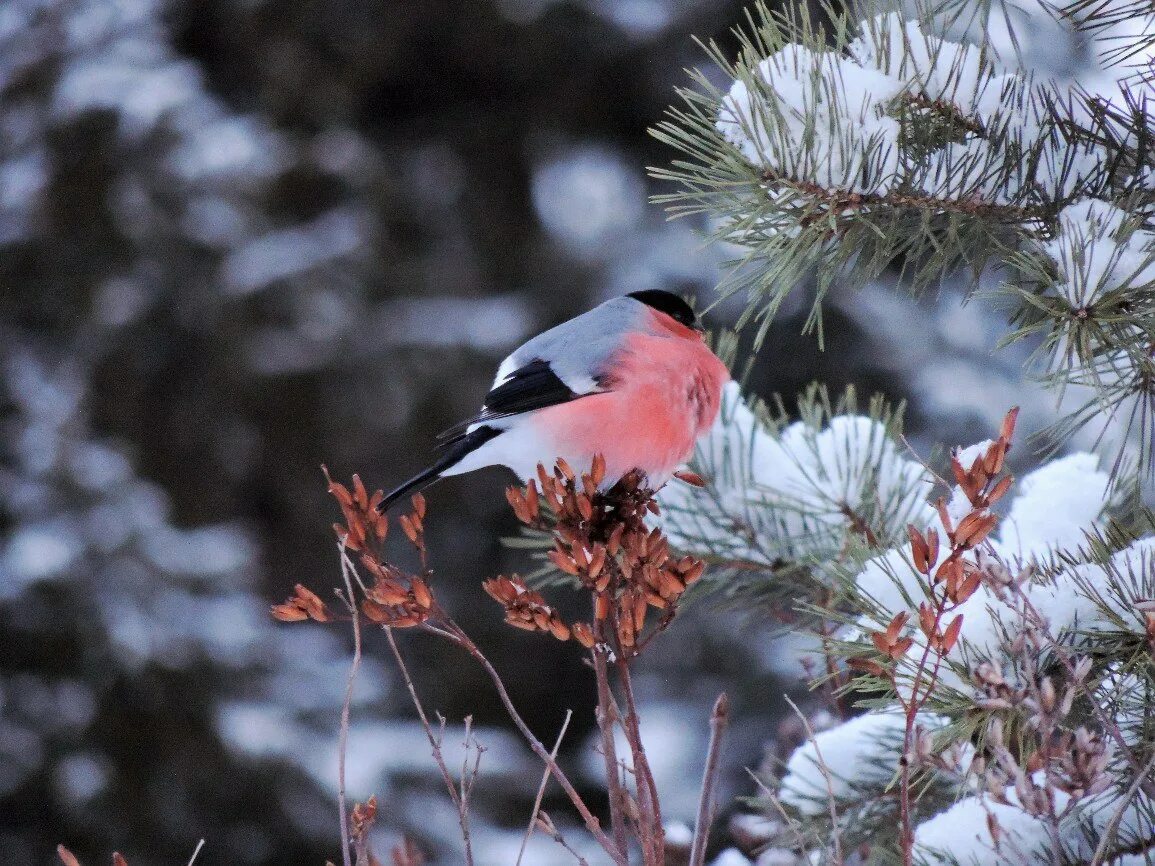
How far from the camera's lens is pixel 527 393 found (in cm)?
154

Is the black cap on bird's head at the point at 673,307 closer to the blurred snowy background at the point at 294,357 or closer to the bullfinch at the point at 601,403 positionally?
the bullfinch at the point at 601,403

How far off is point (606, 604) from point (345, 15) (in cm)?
386

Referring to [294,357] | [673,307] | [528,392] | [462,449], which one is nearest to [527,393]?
[528,392]

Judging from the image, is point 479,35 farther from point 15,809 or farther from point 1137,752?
point 1137,752

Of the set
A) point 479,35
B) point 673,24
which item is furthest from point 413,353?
point 673,24

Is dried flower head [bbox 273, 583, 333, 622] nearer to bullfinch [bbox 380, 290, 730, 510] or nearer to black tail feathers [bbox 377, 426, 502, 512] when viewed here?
bullfinch [bbox 380, 290, 730, 510]

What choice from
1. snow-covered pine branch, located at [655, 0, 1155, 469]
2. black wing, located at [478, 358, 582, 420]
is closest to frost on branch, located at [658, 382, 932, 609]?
black wing, located at [478, 358, 582, 420]

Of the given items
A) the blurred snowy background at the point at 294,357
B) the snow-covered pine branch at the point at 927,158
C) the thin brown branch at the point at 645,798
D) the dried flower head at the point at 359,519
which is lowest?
the blurred snowy background at the point at 294,357

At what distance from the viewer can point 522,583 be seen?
1.03 metres

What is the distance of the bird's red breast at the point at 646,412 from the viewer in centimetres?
142

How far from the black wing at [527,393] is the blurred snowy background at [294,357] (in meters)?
2.63

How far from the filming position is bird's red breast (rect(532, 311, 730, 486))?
142cm

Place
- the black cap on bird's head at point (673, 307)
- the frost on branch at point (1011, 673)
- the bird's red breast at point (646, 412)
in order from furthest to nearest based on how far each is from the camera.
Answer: the black cap on bird's head at point (673, 307), the bird's red breast at point (646, 412), the frost on branch at point (1011, 673)

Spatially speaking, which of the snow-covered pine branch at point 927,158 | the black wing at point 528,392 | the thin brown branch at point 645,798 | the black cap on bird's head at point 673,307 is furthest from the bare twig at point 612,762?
the black cap on bird's head at point 673,307
